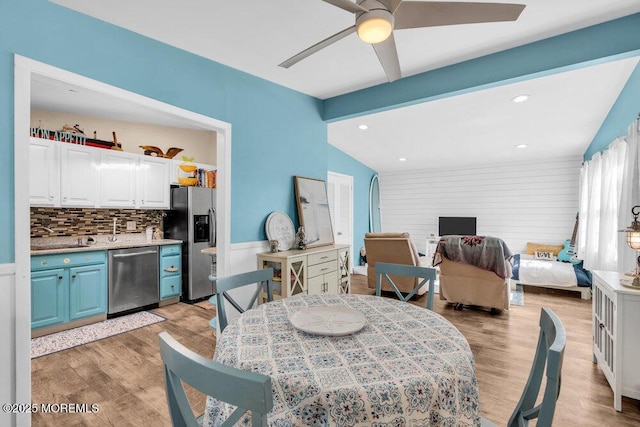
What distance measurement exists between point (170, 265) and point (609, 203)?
222 inches

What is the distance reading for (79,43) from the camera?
6.58ft

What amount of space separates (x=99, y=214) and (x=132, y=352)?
2132 millimetres

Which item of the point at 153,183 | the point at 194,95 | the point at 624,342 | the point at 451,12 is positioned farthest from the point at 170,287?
the point at 624,342

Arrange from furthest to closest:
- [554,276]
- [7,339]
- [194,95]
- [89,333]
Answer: [554,276] → [89,333] → [194,95] → [7,339]

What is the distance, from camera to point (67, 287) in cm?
331

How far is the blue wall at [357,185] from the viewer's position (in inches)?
249

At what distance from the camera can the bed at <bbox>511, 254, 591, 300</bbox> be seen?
14.8 ft

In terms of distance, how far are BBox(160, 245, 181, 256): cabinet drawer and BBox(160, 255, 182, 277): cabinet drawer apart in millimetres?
46

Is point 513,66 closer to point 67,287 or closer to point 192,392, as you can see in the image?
point 192,392

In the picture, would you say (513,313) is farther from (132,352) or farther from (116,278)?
(116,278)

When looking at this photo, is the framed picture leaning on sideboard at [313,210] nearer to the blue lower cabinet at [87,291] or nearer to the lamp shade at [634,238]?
the blue lower cabinet at [87,291]

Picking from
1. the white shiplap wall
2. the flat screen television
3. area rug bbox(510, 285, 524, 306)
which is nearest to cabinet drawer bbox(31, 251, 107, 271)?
area rug bbox(510, 285, 524, 306)

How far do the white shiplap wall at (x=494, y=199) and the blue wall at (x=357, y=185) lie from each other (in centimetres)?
72

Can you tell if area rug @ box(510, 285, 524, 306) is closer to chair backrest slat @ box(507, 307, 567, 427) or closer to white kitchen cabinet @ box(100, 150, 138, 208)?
chair backrest slat @ box(507, 307, 567, 427)
